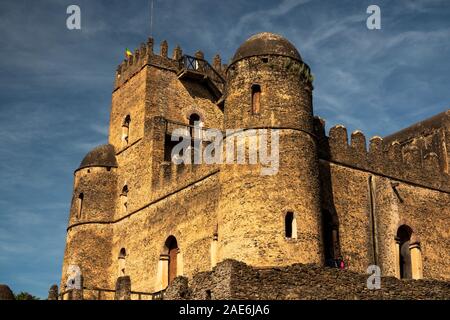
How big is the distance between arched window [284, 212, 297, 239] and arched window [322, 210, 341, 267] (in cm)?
273

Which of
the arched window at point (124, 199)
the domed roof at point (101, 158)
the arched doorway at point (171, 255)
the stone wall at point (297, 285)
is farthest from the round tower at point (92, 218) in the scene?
the stone wall at point (297, 285)

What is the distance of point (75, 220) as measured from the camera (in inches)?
1499

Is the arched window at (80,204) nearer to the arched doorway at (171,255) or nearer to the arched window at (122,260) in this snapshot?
the arched window at (122,260)

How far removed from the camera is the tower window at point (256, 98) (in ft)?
92.8

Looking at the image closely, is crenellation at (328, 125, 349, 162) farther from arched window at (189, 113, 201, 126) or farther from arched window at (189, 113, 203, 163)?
arched window at (189, 113, 201, 126)

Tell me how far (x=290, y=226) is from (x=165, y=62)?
15588 mm

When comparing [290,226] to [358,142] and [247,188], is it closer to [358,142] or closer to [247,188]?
[247,188]

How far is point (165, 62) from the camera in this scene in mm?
39906

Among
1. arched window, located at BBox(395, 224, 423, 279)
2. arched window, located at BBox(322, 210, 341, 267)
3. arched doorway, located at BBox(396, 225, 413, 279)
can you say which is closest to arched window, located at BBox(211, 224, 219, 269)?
arched window, located at BBox(322, 210, 341, 267)

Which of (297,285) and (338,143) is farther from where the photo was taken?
(338,143)

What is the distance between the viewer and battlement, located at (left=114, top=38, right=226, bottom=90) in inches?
1565

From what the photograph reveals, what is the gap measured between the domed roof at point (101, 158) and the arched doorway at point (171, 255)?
703 centimetres

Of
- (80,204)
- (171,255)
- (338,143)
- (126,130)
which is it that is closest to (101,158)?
(126,130)

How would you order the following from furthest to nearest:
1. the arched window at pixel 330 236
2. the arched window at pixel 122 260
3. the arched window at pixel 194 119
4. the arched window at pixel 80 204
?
the arched window at pixel 194 119
the arched window at pixel 80 204
the arched window at pixel 122 260
the arched window at pixel 330 236
